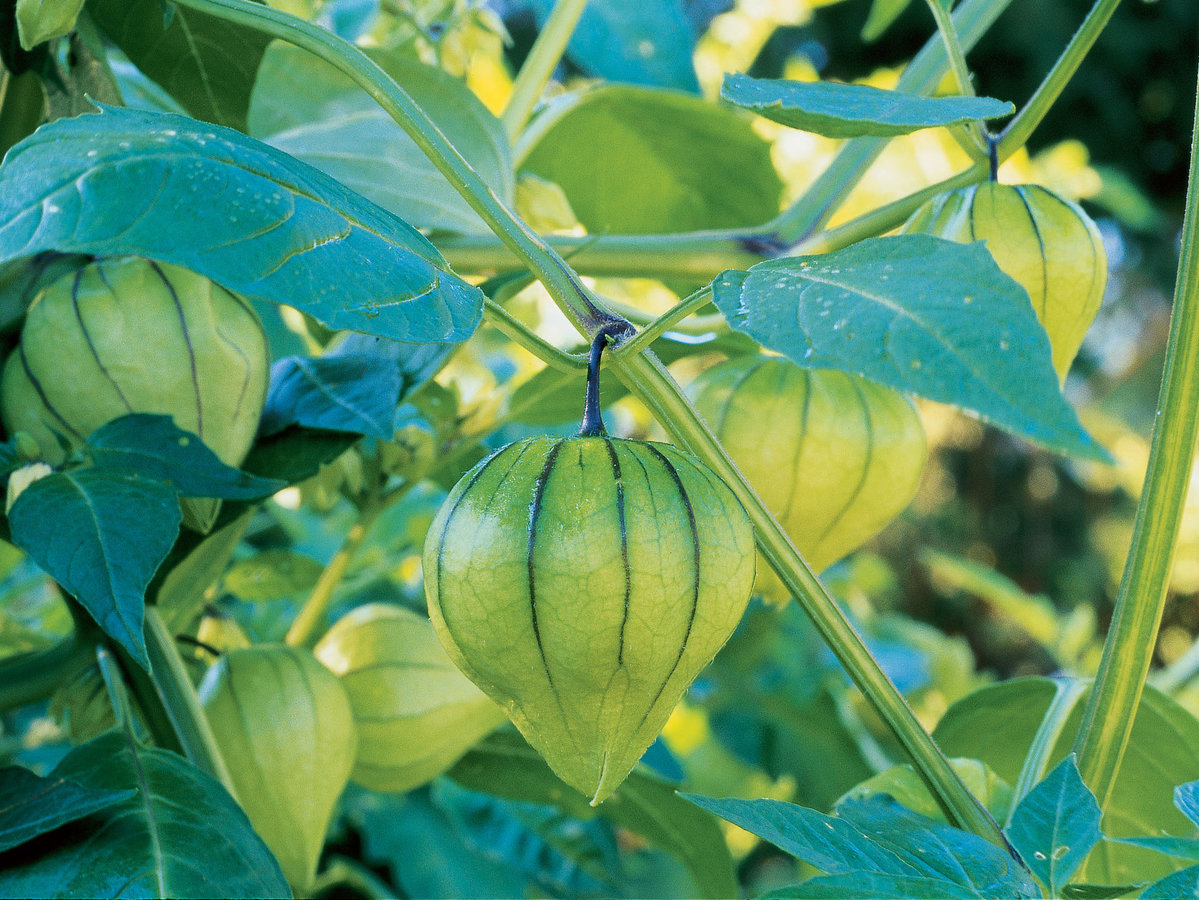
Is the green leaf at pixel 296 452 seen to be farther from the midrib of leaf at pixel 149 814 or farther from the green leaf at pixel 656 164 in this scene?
the green leaf at pixel 656 164

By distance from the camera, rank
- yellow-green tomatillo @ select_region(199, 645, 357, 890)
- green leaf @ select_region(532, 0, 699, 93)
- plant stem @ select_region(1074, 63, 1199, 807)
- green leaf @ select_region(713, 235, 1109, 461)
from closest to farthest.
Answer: green leaf @ select_region(713, 235, 1109, 461) → plant stem @ select_region(1074, 63, 1199, 807) → yellow-green tomatillo @ select_region(199, 645, 357, 890) → green leaf @ select_region(532, 0, 699, 93)

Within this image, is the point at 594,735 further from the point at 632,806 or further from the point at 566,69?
the point at 566,69

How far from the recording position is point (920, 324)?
0.19 m


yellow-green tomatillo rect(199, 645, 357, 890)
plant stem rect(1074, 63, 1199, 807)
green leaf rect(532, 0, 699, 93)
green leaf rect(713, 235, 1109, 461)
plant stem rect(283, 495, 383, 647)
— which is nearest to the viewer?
green leaf rect(713, 235, 1109, 461)

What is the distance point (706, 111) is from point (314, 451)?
11.9 inches

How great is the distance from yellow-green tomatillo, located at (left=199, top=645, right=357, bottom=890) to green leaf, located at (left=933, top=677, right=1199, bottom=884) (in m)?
0.23

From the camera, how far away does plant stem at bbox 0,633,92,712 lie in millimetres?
380

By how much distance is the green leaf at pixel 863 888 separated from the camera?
0.72 ft

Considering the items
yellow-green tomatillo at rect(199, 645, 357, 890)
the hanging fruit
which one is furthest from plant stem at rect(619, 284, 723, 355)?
yellow-green tomatillo at rect(199, 645, 357, 890)

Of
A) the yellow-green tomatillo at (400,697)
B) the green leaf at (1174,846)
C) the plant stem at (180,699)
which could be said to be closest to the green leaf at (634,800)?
the yellow-green tomatillo at (400,697)

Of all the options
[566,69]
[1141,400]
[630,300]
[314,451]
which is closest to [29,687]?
[314,451]

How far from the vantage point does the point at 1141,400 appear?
3918 mm

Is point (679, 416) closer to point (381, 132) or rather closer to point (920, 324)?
point (920, 324)

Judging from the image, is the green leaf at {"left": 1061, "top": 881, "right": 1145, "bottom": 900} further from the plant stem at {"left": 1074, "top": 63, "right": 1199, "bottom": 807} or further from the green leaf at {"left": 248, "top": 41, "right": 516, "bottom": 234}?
the green leaf at {"left": 248, "top": 41, "right": 516, "bottom": 234}
